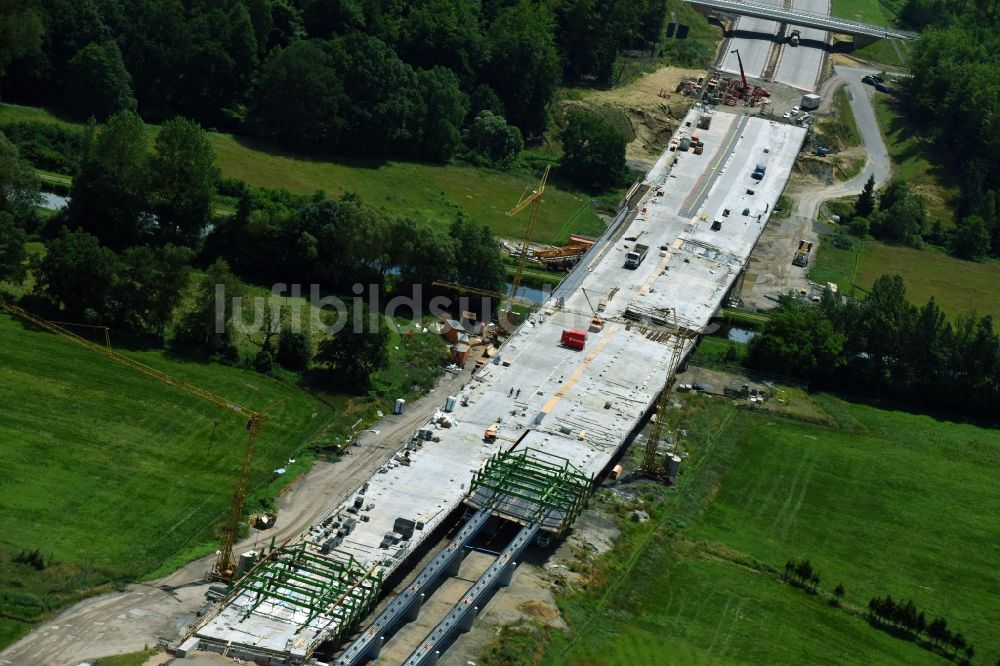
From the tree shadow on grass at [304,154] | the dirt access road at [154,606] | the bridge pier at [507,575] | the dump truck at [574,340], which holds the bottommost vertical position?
the dirt access road at [154,606]

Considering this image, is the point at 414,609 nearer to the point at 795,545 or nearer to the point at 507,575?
the point at 507,575

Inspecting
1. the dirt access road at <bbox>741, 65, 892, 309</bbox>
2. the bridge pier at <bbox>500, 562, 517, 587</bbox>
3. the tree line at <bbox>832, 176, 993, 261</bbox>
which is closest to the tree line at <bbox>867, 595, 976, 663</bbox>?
the bridge pier at <bbox>500, 562, 517, 587</bbox>

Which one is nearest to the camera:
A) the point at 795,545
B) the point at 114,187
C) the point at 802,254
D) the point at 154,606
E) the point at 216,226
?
the point at 154,606

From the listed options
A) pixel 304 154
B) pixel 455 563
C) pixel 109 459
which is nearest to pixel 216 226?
pixel 304 154

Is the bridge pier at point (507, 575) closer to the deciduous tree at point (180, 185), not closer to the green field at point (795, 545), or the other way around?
the green field at point (795, 545)

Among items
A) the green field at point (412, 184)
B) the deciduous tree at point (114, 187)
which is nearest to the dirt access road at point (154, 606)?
the deciduous tree at point (114, 187)

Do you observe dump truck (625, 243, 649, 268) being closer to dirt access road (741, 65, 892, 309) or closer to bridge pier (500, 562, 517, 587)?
dirt access road (741, 65, 892, 309)

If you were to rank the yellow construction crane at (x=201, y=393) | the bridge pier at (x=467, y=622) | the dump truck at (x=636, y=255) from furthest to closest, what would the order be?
the dump truck at (x=636, y=255) → the yellow construction crane at (x=201, y=393) → the bridge pier at (x=467, y=622)
